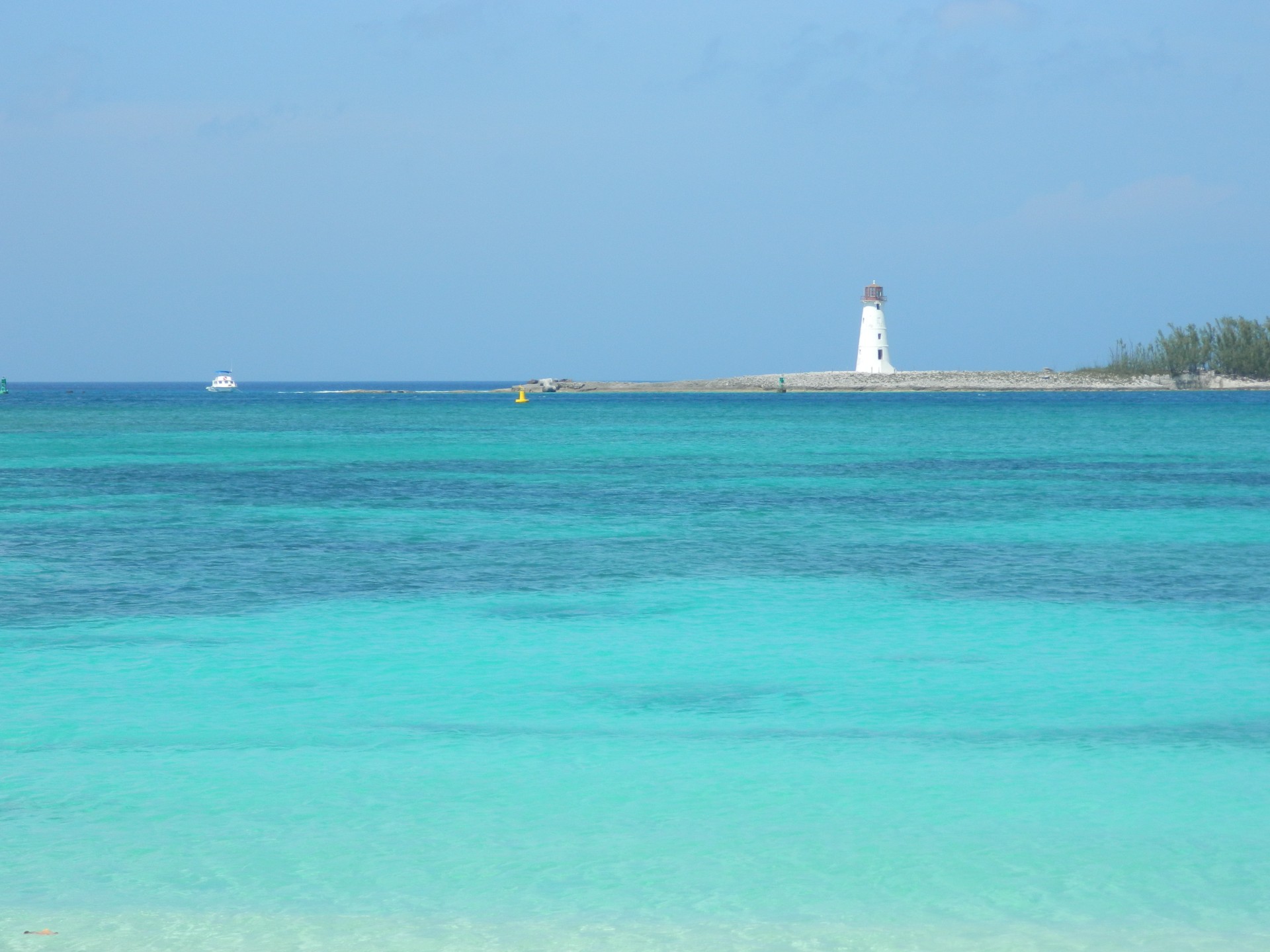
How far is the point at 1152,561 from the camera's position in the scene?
18.4 meters

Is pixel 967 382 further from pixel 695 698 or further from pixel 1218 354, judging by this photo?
pixel 695 698

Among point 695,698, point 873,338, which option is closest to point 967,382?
point 873,338

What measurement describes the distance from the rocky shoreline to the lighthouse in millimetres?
840

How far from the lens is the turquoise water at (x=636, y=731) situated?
653cm

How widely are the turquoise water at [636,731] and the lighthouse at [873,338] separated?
316 ft

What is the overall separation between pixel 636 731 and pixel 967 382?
137 m

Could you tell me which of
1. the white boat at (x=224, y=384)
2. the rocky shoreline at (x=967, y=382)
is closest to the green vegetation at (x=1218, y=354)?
the rocky shoreline at (x=967, y=382)

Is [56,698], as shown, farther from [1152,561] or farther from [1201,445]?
[1201,445]

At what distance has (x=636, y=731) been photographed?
9.73m

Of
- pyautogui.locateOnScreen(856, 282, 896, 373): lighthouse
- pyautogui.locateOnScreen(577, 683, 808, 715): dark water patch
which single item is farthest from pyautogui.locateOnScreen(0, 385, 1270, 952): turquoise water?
pyautogui.locateOnScreen(856, 282, 896, 373): lighthouse

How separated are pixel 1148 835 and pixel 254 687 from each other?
6.98 m

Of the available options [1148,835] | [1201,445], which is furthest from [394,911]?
[1201,445]

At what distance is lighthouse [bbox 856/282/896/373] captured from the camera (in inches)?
4683

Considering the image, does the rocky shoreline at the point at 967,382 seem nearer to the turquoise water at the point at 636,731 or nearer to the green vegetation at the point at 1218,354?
the green vegetation at the point at 1218,354
